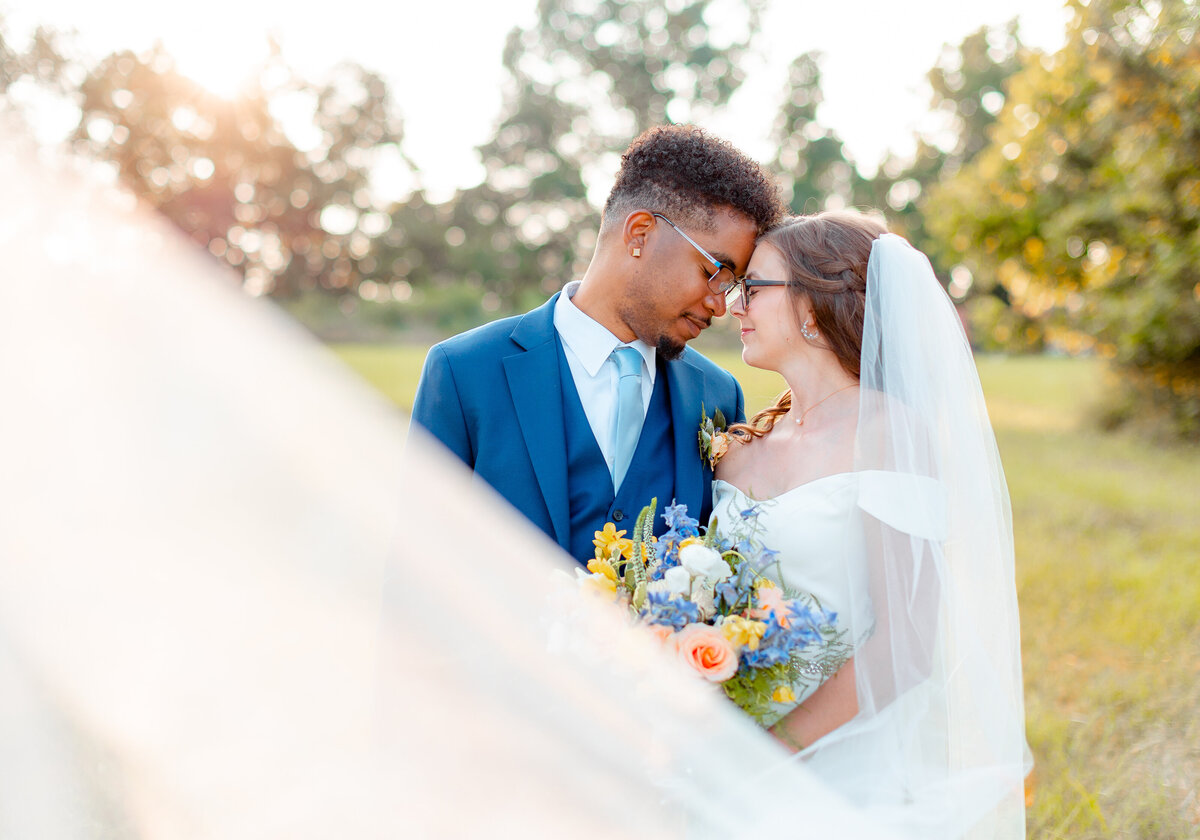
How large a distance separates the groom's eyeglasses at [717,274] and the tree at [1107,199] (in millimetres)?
6219

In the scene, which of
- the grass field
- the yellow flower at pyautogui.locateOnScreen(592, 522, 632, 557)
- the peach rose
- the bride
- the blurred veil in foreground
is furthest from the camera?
the grass field

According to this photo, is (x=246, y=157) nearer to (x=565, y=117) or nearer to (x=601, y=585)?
(x=565, y=117)

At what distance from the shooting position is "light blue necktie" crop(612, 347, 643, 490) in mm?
2842

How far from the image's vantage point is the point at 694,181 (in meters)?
2.89

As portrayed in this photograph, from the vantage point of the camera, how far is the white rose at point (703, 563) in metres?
2.14

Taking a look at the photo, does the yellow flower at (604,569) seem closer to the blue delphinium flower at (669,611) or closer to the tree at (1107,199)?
the blue delphinium flower at (669,611)

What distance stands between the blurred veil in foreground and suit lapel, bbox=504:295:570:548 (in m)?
0.15

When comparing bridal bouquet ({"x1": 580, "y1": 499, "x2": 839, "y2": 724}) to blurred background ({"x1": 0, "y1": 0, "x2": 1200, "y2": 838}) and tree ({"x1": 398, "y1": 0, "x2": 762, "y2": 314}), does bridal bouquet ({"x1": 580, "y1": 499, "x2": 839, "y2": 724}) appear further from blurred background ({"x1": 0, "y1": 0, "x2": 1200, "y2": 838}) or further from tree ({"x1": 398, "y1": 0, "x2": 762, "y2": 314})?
tree ({"x1": 398, "y1": 0, "x2": 762, "y2": 314})

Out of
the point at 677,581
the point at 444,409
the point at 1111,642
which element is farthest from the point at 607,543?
the point at 1111,642

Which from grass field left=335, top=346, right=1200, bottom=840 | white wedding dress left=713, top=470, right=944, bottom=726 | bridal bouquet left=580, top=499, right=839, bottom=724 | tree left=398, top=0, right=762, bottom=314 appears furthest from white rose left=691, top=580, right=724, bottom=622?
tree left=398, top=0, right=762, bottom=314

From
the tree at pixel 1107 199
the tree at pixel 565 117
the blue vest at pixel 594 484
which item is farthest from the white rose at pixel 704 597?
the tree at pixel 565 117

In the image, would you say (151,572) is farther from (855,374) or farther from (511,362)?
(855,374)

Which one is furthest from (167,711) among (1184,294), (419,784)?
(1184,294)

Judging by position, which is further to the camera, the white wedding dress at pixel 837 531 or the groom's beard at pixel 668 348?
the groom's beard at pixel 668 348
